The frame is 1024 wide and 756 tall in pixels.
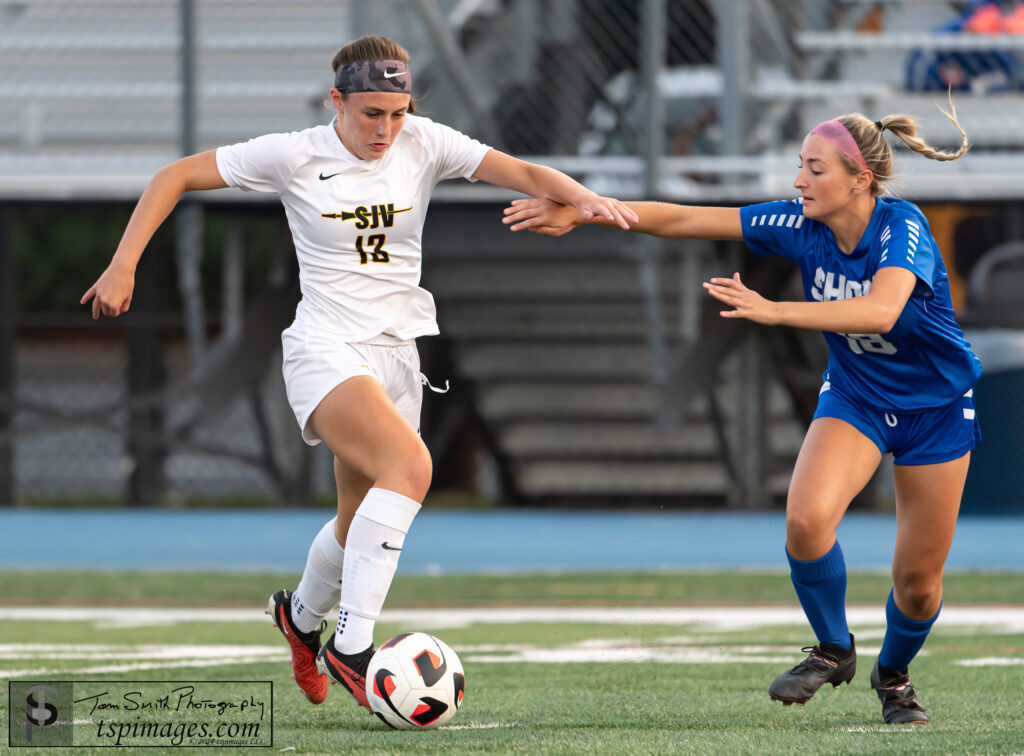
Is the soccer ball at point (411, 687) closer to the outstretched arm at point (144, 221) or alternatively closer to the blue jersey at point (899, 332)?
the outstretched arm at point (144, 221)

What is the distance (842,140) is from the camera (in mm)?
4750

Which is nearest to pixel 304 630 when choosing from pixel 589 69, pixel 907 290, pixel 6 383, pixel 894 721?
pixel 894 721

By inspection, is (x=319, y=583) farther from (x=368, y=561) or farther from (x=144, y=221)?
(x=144, y=221)

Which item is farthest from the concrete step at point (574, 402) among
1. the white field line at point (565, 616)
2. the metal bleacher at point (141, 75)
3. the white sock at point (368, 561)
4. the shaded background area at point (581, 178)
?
the white sock at point (368, 561)

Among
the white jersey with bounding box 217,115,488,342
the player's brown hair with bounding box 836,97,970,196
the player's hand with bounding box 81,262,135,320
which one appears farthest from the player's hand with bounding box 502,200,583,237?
the player's hand with bounding box 81,262,135,320

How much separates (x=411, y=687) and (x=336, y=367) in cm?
99

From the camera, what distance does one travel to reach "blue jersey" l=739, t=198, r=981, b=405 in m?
4.65

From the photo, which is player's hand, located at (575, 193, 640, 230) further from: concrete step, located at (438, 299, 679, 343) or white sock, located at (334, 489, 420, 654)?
concrete step, located at (438, 299, 679, 343)

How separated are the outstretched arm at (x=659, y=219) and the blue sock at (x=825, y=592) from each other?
1016mm

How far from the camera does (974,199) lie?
12.0 m

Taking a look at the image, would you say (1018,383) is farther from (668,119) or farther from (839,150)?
(839,150)

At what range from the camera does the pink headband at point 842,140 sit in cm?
473

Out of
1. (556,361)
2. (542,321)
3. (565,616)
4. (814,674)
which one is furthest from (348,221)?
(556,361)

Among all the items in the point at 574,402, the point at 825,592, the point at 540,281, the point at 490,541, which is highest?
the point at 540,281
